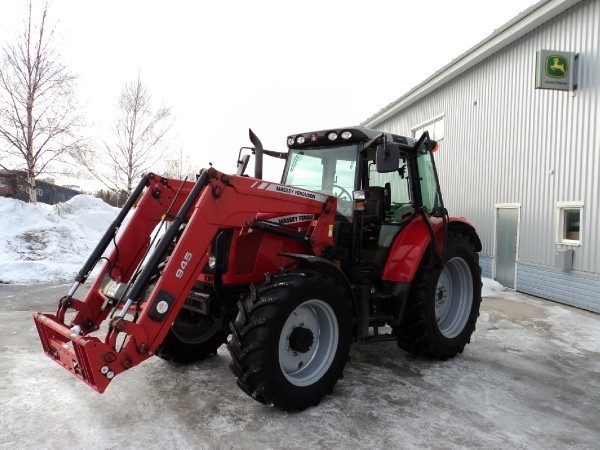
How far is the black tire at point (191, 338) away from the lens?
4.32 meters

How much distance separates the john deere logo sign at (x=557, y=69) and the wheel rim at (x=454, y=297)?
4625 millimetres

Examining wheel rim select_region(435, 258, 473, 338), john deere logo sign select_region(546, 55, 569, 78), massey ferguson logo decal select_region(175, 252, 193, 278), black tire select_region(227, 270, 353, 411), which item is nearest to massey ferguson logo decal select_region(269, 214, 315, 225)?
black tire select_region(227, 270, 353, 411)

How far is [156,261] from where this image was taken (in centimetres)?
321

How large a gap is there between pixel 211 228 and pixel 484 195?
887 cm

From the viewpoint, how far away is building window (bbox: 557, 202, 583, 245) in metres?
7.89

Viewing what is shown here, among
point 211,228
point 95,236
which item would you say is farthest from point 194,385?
point 95,236

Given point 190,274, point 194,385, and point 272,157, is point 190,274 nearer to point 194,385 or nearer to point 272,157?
point 194,385

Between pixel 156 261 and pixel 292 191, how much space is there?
1305 millimetres

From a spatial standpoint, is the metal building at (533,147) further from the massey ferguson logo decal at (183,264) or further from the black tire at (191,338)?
the massey ferguson logo decal at (183,264)

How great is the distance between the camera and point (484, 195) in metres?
10.7

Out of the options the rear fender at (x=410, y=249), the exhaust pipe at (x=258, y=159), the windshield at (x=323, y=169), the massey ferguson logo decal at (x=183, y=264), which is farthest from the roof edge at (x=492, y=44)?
the massey ferguson logo decal at (x=183, y=264)

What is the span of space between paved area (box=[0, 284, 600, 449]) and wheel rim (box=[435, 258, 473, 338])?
375 mm

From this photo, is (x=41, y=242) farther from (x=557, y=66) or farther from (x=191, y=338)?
(x=557, y=66)

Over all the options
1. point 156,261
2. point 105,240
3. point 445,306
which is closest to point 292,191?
point 156,261
